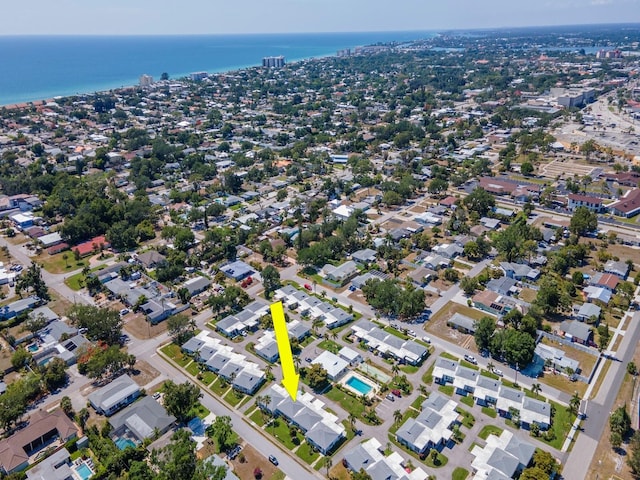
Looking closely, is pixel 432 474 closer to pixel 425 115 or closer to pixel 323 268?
pixel 323 268

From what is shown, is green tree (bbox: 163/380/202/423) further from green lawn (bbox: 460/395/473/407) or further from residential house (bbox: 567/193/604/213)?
residential house (bbox: 567/193/604/213)

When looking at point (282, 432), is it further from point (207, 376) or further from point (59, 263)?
point (59, 263)

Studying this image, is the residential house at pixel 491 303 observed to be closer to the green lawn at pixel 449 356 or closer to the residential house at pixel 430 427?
the green lawn at pixel 449 356

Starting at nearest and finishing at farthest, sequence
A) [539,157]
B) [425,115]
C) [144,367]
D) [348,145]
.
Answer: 1. [144,367]
2. [539,157]
3. [348,145]
4. [425,115]

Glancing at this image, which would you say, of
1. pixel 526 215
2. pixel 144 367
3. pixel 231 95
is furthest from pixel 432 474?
pixel 231 95

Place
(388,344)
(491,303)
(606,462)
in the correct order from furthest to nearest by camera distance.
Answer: (491,303)
(388,344)
(606,462)

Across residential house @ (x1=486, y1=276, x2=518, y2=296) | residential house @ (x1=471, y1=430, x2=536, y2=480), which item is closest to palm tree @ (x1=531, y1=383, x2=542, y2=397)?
residential house @ (x1=471, y1=430, x2=536, y2=480)

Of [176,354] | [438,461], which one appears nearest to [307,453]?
[438,461]
